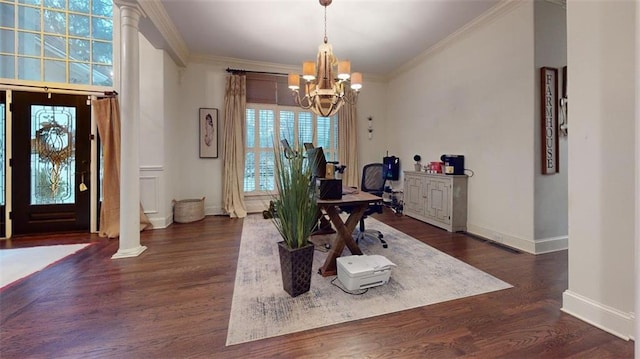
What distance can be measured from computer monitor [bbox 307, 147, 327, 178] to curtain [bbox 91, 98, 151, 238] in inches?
119

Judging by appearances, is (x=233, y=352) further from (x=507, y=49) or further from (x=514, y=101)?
(x=507, y=49)

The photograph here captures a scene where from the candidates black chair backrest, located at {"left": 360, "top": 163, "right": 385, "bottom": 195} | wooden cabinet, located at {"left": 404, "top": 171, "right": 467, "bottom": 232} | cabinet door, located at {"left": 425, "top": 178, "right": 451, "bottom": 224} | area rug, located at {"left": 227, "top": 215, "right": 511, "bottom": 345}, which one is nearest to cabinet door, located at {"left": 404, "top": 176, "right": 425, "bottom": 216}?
wooden cabinet, located at {"left": 404, "top": 171, "right": 467, "bottom": 232}

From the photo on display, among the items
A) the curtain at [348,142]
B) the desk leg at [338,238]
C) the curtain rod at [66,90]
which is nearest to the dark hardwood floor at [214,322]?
the desk leg at [338,238]

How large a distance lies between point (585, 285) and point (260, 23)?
4.24 metres

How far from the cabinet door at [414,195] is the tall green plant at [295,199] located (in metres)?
3.03

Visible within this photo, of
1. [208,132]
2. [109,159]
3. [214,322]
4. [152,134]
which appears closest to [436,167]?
[214,322]

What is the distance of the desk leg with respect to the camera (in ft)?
8.21

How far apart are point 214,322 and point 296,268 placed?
2.09 ft

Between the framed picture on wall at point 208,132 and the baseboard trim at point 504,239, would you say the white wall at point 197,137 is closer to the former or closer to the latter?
the framed picture on wall at point 208,132

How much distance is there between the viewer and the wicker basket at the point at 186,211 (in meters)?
4.46

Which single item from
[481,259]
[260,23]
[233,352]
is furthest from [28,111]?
[481,259]

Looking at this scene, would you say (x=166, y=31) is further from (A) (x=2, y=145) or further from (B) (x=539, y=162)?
(B) (x=539, y=162)

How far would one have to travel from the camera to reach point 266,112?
5336 mm

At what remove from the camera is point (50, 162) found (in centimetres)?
371
